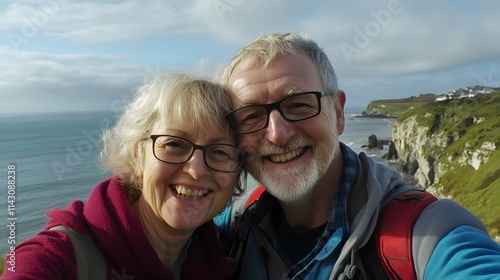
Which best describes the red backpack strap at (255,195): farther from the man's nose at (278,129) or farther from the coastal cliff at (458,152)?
the coastal cliff at (458,152)

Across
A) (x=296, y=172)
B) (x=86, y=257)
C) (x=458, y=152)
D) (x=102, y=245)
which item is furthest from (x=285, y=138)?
(x=458, y=152)

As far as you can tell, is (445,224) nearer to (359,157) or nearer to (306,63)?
(359,157)

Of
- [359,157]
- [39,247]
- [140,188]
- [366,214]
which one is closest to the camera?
[39,247]

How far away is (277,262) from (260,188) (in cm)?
102

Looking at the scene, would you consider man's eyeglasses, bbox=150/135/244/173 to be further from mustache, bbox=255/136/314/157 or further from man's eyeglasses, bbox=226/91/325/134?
mustache, bbox=255/136/314/157

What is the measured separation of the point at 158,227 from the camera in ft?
11.6

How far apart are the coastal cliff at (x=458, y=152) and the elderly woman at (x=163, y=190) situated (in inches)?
1101

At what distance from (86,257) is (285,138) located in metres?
1.95

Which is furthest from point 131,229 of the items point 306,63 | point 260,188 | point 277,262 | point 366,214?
point 306,63

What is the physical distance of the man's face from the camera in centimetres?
361

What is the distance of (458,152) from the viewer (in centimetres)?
5312

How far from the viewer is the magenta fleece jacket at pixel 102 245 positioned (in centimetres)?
253

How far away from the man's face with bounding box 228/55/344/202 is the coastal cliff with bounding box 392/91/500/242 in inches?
1079

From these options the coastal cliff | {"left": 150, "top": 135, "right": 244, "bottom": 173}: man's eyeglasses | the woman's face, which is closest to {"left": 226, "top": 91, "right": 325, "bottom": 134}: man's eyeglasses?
the woman's face
